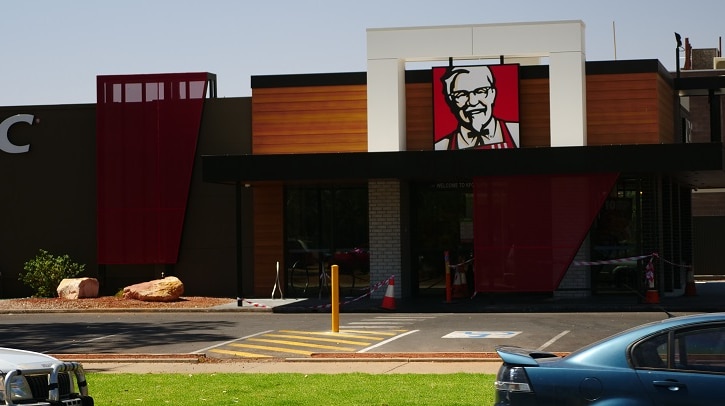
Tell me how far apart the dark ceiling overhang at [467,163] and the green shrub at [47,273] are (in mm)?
6597

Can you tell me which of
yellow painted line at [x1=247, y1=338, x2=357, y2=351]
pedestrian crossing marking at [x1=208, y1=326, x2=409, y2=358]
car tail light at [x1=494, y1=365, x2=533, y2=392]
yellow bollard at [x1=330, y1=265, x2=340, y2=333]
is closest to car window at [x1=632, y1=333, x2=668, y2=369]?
car tail light at [x1=494, y1=365, x2=533, y2=392]

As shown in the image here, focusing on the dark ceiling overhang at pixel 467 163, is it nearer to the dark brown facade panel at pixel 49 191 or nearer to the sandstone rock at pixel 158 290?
the sandstone rock at pixel 158 290

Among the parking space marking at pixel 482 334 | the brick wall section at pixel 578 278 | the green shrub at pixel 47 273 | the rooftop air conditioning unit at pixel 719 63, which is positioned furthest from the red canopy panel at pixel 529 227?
the rooftop air conditioning unit at pixel 719 63

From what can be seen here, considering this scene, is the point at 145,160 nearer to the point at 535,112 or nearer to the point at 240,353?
the point at 535,112

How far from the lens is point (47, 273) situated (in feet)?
107

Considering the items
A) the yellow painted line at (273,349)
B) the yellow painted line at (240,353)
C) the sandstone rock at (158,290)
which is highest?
the sandstone rock at (158,290)

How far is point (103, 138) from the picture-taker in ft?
108

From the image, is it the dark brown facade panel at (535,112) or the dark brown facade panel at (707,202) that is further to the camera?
the dark brown facade panel at (707,202)

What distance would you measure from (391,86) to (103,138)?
29.0ft

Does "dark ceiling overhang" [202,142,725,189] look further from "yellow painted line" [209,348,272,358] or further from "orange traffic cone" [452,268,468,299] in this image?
"yellow painted line" [209,348,272,358]

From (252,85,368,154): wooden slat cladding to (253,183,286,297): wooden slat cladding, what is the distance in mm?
1472

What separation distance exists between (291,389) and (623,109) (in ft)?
57.6

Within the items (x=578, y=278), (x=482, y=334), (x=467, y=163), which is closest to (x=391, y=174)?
(x=467, y=163)

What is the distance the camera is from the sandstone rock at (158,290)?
99.8 feet
